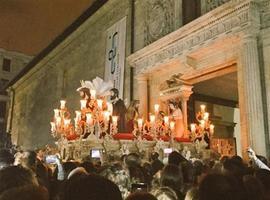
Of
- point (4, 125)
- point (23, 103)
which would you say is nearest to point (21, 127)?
point (23, 103)

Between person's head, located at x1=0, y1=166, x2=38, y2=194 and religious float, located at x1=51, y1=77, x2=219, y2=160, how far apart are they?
7232 mm

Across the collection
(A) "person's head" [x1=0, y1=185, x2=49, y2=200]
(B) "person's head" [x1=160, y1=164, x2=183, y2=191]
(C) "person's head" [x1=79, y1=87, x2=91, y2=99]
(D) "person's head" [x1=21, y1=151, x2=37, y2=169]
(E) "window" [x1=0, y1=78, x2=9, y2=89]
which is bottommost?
(B) "person's head" [x1=160, y1=164, x2=183, y2=191]

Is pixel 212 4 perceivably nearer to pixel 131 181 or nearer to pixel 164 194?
pixel 131 181

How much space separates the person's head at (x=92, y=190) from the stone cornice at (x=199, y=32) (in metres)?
9.21

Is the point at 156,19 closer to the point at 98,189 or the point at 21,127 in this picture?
the point at 98,189

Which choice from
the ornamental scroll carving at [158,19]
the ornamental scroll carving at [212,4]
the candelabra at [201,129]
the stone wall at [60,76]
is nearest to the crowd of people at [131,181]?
the candelabra at [201,129]

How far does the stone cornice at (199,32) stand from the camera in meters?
9.90

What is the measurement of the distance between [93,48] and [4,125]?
997 inches

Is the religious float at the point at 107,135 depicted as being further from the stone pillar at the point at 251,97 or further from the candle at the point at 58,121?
the stone pillar at the point at 251,97

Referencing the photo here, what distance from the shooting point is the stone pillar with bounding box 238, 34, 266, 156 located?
9.04 m

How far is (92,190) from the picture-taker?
1.64 metres

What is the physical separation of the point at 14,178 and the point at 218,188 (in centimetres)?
156

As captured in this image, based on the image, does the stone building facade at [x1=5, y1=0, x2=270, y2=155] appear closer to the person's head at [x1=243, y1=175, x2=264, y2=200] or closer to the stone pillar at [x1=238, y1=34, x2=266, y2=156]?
the stone pillar at [x1=238, y1=34, x2=266, y2=156]

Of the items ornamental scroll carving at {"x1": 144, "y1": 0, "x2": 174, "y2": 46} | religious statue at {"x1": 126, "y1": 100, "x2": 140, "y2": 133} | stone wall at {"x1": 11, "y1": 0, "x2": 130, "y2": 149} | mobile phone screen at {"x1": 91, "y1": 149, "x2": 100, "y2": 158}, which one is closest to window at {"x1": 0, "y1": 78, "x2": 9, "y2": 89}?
stone wall at {"x1": 11, "y1": 0, "x2": 130, "y2": 149}
